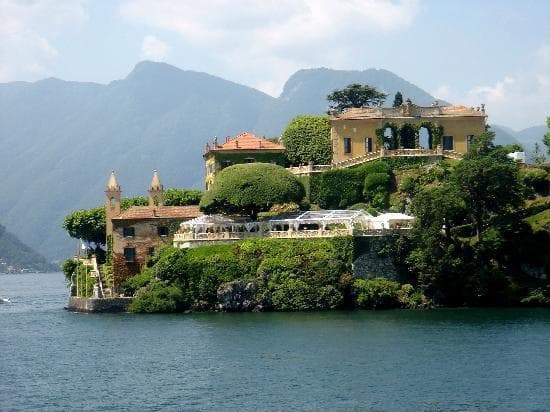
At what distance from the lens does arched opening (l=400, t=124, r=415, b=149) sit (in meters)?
113

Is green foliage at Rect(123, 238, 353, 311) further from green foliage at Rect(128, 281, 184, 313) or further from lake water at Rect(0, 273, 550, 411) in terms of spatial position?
lake water at Rect(0, 273, 550, 411)

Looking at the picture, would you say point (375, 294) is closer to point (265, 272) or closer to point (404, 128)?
point (265, 272)

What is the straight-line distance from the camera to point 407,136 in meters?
113

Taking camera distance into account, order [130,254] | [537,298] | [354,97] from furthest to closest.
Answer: [354,97]
[130,254]
[537,298]

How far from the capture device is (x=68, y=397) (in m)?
58.4

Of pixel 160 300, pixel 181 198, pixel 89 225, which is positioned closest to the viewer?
pixel 160 300

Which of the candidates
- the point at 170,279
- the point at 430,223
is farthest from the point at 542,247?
the point at 170,279

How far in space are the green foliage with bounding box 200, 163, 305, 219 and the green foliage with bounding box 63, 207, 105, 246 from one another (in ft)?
62.8

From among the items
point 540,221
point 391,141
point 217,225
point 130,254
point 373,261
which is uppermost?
point 391,141

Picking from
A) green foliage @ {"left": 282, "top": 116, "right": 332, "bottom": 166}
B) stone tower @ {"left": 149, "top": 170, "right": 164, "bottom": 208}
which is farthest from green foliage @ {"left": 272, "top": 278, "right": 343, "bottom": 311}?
green foliage @ {"left": 282, "top": 116, "right": 332, "bottom": 166}

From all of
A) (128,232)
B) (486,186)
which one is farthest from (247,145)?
(486,186)

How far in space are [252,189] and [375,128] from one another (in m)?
20.6

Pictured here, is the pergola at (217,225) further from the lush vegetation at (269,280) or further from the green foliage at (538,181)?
the green foliage at (538,181)

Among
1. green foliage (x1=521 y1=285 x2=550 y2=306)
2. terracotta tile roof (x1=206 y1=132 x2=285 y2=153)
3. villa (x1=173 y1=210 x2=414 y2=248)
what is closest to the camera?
green foliage (x1=521 y1=285 x2=550 y2=306)
